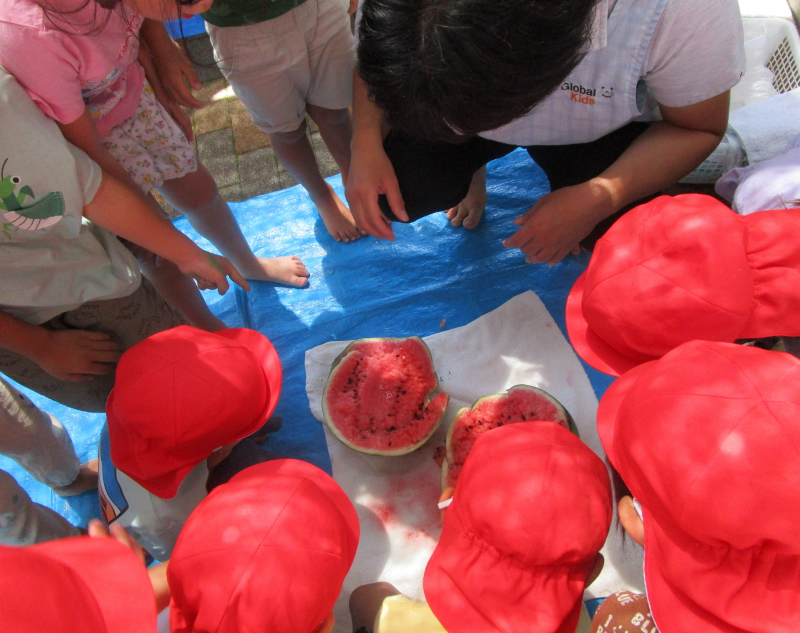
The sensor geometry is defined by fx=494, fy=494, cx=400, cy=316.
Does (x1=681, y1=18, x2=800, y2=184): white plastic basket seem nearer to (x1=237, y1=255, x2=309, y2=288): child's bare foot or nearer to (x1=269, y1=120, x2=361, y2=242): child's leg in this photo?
(x1=269, y1=120, x2=361, y2=242): child's leg

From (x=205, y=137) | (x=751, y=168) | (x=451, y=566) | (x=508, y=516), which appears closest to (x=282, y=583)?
(x=451, y=566)

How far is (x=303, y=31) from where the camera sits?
1.59m

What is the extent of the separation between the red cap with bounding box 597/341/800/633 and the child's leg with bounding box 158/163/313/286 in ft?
4.94

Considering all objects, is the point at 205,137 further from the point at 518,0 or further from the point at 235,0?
the point at 518,0

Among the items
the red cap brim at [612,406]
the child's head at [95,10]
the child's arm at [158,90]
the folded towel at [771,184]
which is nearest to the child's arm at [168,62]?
the child's arm at [158,90]

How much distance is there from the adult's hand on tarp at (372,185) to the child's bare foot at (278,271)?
0.53 m

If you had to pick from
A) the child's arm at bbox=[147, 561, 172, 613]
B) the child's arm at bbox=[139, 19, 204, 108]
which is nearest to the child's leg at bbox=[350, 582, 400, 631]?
the child's arm at bbox=[147, 561, 172, 613]

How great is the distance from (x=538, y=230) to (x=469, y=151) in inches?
18.1

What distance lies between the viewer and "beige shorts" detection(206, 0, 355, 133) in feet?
5.08

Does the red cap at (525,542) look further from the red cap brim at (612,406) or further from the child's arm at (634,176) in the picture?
the child's arm at (634,176)

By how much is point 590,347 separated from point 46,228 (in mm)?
1452

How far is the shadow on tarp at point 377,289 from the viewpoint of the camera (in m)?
1.90

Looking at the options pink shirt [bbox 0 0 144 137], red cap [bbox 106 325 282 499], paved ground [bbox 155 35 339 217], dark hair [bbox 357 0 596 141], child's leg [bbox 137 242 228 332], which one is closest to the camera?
dark hair [bbox 357 0 596 141]

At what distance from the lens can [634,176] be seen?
1484 mm
